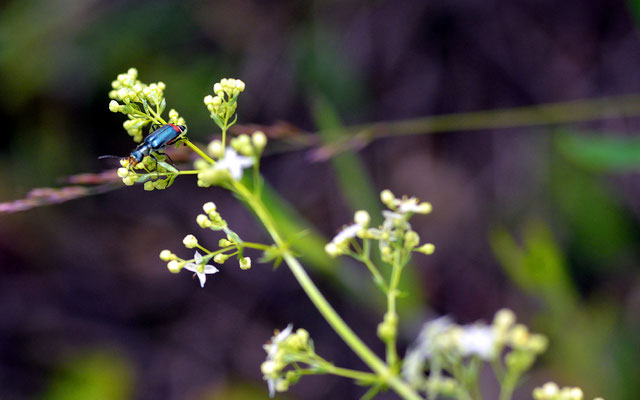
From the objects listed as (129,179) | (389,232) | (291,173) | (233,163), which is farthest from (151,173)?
(291,173)

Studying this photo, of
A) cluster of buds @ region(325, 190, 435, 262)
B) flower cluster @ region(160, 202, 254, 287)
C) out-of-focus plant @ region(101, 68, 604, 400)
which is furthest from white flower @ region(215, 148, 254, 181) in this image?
cluster of buds @ region(325, 190, 435, 262)

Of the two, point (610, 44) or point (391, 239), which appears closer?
point (391, 239)

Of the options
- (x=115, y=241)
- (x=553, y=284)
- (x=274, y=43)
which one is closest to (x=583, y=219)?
(x=553, y=284)

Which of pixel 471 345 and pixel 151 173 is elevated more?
pixel 151 173

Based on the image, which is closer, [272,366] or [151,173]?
[272,366]

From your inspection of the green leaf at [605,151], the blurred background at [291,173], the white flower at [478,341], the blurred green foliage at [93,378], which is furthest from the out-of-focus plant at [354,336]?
the blurred green foliage at [93,378]

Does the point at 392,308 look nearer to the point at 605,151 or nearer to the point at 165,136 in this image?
the point at 165,136

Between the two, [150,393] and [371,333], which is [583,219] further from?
[150,393]
